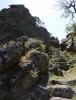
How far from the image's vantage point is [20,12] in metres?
32.1

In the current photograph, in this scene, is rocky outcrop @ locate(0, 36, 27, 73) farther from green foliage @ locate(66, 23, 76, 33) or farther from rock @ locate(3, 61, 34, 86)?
green foliage @ locate(66, 23, 76, 33)

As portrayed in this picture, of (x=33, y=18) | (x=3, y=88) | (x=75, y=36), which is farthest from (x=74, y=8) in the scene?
(x=3, y=88)

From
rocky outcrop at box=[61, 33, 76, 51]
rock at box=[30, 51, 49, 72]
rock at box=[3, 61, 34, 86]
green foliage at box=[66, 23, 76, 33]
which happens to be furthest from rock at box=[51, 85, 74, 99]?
green foliage at box=[66, 23, 76, 33]

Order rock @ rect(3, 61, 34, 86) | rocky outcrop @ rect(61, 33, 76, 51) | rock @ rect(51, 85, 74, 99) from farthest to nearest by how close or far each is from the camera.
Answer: rocky outcrop @ rect(61, 33, 76, 51), rock @ rect(51, 85, 74, 99), rock @ rect(3, 61, 34, 86)

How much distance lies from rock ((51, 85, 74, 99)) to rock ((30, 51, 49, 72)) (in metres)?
2.28

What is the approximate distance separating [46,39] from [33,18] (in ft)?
8.70

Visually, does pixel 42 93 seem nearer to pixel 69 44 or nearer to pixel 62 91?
pixel 62 91

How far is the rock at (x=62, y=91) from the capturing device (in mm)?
18734

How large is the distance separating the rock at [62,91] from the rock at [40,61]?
2285mm

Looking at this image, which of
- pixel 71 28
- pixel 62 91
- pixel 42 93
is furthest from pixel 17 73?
A: pixel 71 28

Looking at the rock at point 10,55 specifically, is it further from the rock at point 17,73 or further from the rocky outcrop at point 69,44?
the rocky outcrop at point 69,44

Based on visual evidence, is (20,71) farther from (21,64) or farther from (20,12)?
(20,12)

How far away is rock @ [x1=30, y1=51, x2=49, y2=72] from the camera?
2098cm

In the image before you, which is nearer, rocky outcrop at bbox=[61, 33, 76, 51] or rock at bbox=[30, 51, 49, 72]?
rock at bbox=[30, 51, 49, 72]
